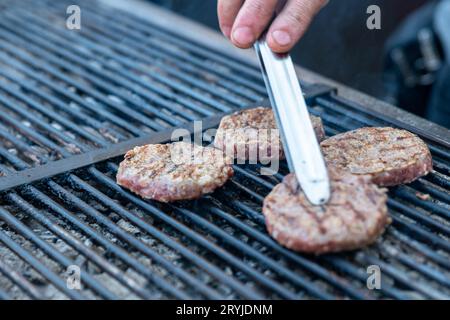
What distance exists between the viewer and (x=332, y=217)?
239 cm

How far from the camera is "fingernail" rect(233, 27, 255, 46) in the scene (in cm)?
277

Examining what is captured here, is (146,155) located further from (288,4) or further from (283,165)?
(288,4)

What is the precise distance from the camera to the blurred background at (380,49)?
5598mm

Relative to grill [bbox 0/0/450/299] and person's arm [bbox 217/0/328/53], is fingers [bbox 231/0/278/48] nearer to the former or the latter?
person's arm [bbox 217/0/328/53]

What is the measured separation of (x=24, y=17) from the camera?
5324mm

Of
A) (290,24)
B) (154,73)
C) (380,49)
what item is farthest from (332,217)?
(380,49)

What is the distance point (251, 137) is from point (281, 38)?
58cm

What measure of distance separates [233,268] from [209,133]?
1.18 m

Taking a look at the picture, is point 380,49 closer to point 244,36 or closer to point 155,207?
point 244,36

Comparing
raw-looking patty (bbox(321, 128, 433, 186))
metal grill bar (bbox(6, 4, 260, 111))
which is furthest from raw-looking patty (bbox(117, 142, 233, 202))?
metal grill bar (bbox(6, 4, 260, 111))

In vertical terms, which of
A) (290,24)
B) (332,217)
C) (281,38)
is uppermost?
(290,24)

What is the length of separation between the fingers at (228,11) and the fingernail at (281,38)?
393 millimetres

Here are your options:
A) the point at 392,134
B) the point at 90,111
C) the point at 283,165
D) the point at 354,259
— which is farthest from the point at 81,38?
the point at 354,259
